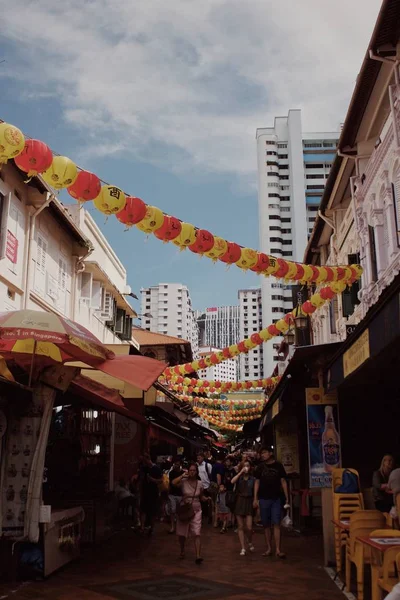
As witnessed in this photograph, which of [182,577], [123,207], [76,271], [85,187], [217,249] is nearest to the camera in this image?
[85,187]

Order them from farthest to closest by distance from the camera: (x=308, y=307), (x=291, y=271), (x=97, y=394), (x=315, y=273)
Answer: (x=308, y=307) → (x=315, y=273) → (x=291, y=271) → (x=97, y=394)

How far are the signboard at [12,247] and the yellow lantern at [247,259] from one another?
18.6ft

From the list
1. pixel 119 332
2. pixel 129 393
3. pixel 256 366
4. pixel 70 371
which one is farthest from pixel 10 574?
pixel 256 366

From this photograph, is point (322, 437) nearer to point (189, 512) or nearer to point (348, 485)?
point (348, 485)

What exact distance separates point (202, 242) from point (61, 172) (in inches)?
133

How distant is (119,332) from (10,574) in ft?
59.6

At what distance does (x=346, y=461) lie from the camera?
13133 millimetres

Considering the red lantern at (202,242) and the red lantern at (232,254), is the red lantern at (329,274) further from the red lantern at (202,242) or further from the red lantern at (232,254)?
the red lantern at (202,242)

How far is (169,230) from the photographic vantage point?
33.8 ft

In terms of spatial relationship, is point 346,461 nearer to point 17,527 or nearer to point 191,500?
point 191,500

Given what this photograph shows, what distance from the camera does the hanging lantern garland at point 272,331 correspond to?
16.1 meters

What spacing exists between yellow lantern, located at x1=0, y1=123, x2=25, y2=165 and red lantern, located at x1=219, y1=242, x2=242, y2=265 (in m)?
4.86

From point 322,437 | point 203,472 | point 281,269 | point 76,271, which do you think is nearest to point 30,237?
point 76,271

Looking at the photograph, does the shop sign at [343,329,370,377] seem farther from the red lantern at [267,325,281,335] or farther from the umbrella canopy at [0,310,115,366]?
the red lantern at [267,325,281,335]
